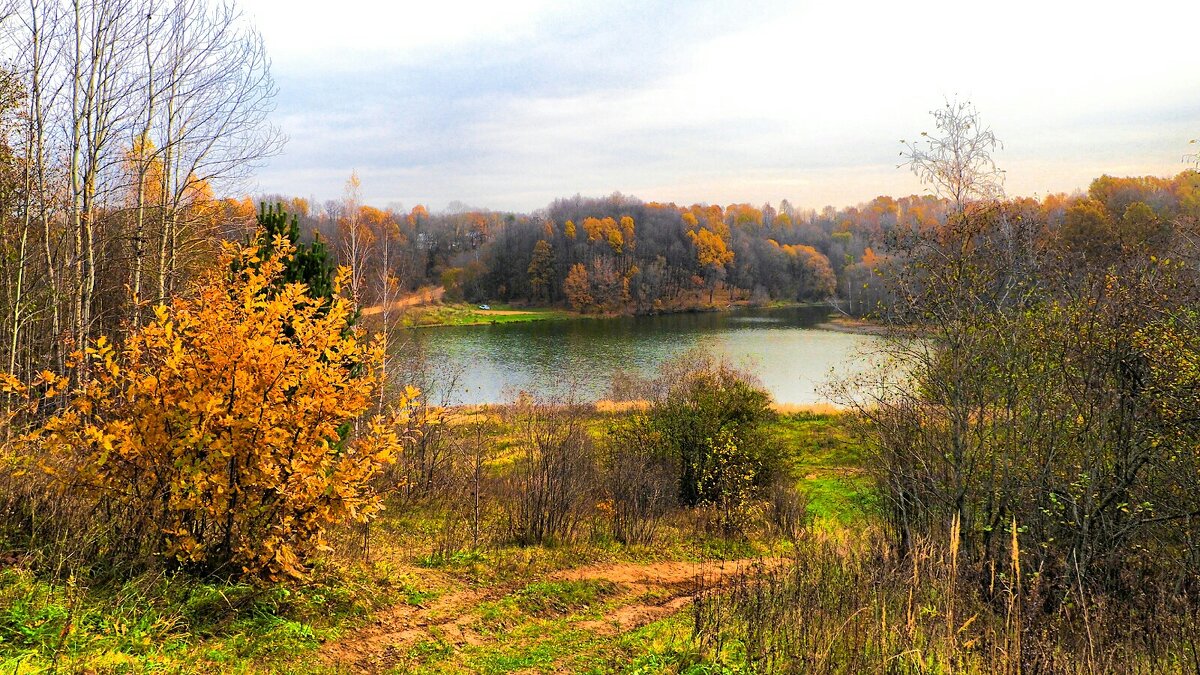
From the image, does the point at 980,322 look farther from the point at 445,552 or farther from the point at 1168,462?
the point at 445,552

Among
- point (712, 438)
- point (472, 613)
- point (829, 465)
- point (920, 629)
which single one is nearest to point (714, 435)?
point (712, 438)

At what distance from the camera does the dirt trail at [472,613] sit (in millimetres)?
5355

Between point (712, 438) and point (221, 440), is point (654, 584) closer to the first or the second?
point (221, 440)

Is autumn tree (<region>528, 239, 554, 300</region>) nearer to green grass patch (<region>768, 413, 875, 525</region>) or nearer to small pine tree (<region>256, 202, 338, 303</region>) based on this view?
green grass patch (<region>768, 413, 875, 525</region>)

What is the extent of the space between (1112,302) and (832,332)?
4519 centimetres

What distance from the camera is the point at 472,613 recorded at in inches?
257

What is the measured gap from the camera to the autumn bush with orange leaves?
514 centimetres

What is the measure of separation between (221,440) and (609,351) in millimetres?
40316

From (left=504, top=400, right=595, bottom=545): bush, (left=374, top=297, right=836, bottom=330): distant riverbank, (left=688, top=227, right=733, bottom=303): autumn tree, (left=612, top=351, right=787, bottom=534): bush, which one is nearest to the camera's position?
(left=504, top=400, right=595, bottom=545): bush

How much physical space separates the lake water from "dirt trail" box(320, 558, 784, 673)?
34.4 ft

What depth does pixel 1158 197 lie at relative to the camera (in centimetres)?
2964

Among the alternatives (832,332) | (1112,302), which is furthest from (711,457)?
(832,332)

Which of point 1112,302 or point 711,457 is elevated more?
point 1112,302

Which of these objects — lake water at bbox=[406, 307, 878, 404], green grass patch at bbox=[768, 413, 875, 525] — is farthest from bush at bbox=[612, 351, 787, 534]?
lake water at bbox=[406, 307, 878, 404]
